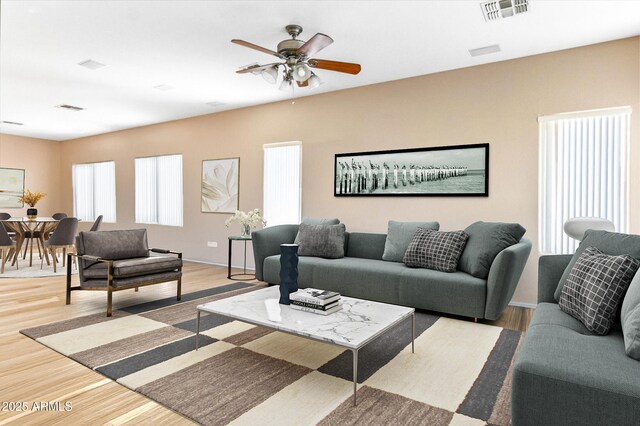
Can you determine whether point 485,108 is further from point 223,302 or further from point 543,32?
point 223,302

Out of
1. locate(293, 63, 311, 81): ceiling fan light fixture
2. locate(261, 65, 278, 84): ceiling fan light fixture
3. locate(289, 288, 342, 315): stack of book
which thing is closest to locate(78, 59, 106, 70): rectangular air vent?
locate(261, 65, 278, 84): ceiling fan light fixture

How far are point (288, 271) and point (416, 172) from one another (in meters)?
2.71

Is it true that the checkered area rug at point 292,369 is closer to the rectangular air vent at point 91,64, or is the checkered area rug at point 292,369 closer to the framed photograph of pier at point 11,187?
the rectangular air vent at point 91,64

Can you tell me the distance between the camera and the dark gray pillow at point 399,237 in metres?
4.49

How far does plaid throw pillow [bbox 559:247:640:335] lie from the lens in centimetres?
200

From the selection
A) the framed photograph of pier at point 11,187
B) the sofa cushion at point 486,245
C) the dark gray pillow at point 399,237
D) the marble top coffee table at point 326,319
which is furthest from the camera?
the framed photograph of pier at point 11,187

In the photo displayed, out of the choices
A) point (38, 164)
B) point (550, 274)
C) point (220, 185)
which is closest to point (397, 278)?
point (550, 274)

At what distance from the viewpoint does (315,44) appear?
3186 mm

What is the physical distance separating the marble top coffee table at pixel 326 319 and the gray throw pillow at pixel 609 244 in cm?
107

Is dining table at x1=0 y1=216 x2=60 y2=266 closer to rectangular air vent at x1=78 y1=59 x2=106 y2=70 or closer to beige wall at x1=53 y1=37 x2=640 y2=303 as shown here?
beige wall at x1=53 y1=37 x2=640 y2=303

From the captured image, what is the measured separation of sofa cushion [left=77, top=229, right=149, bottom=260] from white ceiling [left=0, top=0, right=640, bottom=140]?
6.58ft

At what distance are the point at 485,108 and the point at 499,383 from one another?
320 cm

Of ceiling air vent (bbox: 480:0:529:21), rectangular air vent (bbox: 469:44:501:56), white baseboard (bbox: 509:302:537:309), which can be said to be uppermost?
ceiling air vent (bbox: 480:0:529:21)

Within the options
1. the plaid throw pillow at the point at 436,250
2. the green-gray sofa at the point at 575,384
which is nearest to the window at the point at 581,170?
the plaid throw pillow at the point at 436,250
